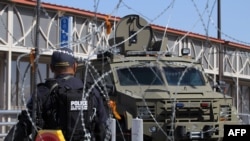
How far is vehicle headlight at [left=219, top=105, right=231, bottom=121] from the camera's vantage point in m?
10.0

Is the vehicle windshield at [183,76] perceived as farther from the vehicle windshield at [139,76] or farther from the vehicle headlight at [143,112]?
the vehicle headlight at [143,112]

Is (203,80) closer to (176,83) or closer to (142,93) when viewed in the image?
(176,83)

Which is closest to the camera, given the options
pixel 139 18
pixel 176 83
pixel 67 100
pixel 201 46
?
pixel 67 100

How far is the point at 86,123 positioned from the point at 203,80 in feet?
21.1

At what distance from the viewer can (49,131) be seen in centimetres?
416

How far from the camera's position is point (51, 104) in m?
4.52

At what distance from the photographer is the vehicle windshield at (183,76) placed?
10398mm

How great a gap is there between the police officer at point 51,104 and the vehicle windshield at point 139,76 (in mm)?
5452

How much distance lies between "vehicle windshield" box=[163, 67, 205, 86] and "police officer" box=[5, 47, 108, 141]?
5613 mm

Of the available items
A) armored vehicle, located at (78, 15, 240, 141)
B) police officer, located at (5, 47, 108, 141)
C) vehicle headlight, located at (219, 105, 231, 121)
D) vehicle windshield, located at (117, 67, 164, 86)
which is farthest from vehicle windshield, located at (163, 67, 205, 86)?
police officer, located at (5, 47, 108, 141)

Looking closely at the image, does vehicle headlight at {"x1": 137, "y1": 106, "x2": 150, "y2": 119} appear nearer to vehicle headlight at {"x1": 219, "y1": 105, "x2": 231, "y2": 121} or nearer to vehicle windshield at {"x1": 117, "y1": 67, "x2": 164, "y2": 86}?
vehicle windshield at {"x1": 117, "y1": 67, "x2": 164, "y2": 86}

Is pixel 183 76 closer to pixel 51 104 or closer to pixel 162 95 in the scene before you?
pixel 162 95

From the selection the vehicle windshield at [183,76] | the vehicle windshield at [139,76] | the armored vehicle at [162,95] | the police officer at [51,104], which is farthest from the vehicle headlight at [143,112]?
the police officer at [51,104]

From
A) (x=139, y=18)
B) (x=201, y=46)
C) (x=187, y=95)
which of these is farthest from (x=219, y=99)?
(x=201, y=46)
